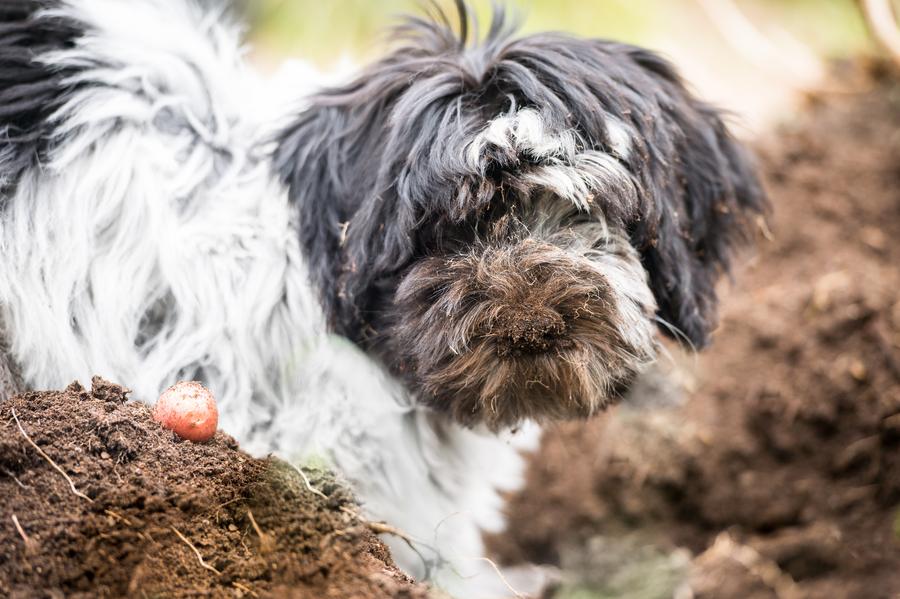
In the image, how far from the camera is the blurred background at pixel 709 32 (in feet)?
13.6

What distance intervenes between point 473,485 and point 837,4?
3.91 metres

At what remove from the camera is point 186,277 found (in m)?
2.04

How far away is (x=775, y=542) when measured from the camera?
9.85ft

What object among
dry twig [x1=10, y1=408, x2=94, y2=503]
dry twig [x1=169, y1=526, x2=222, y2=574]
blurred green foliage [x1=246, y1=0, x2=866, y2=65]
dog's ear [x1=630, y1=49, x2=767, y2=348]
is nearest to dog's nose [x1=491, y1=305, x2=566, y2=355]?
dog's ear [x1=630, y1=49, x2=767, y2=348]

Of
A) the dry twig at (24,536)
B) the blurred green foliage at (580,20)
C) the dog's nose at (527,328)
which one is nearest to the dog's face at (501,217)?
the dog's nose at (527,328)

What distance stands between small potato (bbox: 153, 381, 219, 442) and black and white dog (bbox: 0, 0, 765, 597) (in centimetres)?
29

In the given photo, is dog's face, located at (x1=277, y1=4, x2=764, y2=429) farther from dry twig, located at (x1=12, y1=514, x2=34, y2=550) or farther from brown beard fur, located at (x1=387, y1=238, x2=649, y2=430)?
dry twig, located at (x1=12, y1=514, x2=34, y2=550)

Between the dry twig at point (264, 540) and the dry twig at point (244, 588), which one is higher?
the dry twig at point (264, 540)

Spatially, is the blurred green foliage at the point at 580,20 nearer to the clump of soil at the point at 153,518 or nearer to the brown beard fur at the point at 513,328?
the brown beard fur at the point at 513,328

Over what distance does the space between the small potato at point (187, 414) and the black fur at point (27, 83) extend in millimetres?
686

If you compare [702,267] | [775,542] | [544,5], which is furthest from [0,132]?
[544,5]

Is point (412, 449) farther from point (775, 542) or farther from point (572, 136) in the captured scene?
point (775, 542)

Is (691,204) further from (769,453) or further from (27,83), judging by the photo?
(27,83)

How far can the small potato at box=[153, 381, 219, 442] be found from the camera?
169 cm
